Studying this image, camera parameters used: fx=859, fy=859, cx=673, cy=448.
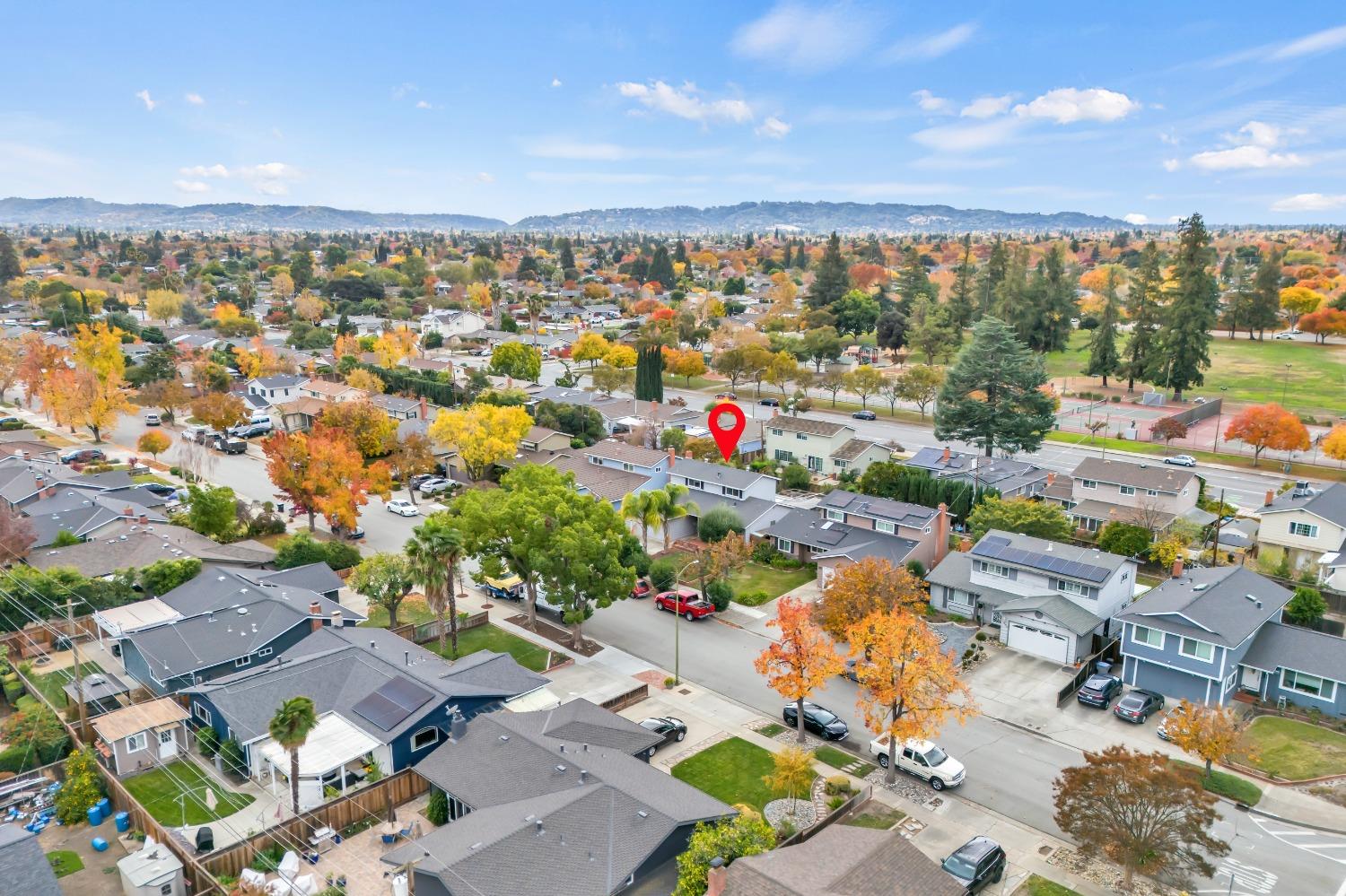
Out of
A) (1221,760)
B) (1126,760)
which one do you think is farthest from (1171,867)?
(1221,760)

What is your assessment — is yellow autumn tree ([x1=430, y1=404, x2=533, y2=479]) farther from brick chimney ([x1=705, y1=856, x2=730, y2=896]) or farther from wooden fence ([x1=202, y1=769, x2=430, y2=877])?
brick chimney ([x1=705, y1=856, x2=730, y2=896])

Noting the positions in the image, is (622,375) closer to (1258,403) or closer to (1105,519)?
(1105,519)

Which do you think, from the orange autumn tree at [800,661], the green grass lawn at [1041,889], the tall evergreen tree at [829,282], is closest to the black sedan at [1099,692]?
the orange autumn tree at [800,661]

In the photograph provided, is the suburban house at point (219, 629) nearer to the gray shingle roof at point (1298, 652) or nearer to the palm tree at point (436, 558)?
the palm tree at point (436, 558)

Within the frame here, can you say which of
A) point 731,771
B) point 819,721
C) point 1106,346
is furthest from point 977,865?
point 1106,346

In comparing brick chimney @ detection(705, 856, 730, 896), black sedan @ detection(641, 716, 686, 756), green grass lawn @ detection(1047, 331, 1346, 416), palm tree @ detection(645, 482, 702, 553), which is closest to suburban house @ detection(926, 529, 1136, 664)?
palm tree @ detection(645, 482, 702, 553)
